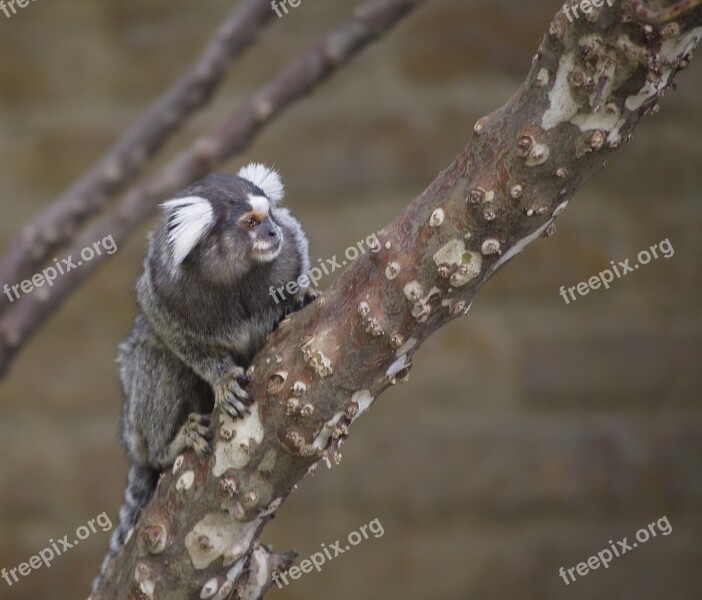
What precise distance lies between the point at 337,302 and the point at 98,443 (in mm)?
2059

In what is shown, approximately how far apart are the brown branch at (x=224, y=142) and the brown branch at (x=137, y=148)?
3.2 inches

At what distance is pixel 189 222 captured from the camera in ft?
5.81

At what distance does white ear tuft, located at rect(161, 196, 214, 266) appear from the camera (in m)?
1.77

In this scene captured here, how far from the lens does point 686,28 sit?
1.18 metres

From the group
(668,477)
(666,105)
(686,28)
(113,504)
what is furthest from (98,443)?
(686,28)

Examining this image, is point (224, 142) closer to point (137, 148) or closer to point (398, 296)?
point (137, 148)

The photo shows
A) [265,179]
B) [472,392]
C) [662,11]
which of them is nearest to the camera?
[662,11]

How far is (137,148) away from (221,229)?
2.65 ft

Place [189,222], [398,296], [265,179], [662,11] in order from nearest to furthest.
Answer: [662,11] < [398,296] < [189,222] < [265,179]

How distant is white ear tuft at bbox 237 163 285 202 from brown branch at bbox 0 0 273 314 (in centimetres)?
57

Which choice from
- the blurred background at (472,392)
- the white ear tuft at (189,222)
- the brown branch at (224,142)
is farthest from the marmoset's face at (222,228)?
the blurred background at (472,392)

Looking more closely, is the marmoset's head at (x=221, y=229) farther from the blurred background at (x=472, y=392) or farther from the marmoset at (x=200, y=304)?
the blurred background at (x=472, y=392)

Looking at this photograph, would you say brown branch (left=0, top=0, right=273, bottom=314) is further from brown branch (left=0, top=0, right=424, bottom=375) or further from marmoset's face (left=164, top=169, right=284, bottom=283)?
marmoset's face (left=164, top=169, right=284, bottom=283)

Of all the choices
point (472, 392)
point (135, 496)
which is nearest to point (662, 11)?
point (135, 496)
